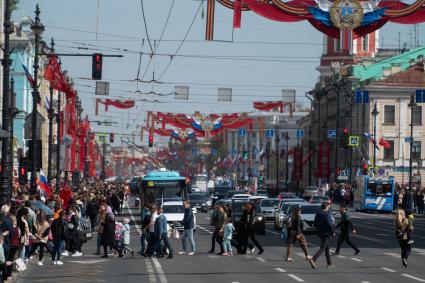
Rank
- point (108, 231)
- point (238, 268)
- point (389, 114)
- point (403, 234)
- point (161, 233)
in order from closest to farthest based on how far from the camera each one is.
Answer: point (238, 268) < point (403, 234) < point (161, 233) < point (108, 231) < point (389, 114)

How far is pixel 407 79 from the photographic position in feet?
378

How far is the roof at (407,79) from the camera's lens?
115 meters

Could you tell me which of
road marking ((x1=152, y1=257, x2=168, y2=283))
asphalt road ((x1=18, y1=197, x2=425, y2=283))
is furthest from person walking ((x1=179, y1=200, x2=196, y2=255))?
road marking ((x1=152, y1=257, x2=168, y2=283))

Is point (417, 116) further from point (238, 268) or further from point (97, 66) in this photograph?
point (238, 268)

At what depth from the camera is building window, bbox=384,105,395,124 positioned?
115 meters

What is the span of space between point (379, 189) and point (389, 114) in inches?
1410

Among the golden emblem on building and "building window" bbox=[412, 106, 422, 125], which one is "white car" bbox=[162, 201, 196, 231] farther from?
"building window" bbox=[412, 106, 422, 125]

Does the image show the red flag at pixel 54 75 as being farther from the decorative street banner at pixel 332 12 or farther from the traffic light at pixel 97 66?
the decorative street banner at pixel 332 12

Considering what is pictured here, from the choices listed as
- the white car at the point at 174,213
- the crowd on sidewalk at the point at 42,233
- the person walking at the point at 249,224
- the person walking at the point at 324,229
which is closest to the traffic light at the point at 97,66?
the crowd on sidewalk at the point at 42,233

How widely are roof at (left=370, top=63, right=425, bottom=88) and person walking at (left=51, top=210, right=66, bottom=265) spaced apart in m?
83.0

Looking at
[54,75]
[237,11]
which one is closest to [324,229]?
[237,11]

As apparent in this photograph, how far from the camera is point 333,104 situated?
138 metres

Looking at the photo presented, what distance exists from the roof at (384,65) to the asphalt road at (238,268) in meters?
81.8

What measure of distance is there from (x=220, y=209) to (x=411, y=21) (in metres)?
8.34
